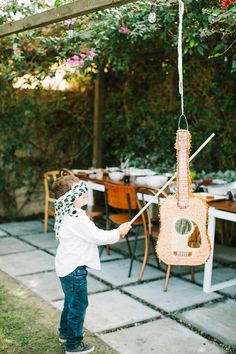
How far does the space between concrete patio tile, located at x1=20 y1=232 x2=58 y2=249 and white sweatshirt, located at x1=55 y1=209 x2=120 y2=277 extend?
8.62 ft

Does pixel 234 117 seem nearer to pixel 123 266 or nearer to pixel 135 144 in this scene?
pixel 135 144

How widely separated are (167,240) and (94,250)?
448mm

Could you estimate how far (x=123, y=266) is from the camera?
4.59 metres

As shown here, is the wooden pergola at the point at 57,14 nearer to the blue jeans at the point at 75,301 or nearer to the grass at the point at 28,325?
the blue jeans at the point at 75,301

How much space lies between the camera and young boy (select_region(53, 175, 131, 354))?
260cm

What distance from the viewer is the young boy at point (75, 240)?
2.60 m

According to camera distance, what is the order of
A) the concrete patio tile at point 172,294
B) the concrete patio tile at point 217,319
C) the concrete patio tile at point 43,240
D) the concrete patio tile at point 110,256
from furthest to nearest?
1. the concrete patio tile at point 43,240
2. the concrete patio tile at point 110,256
3. the concrete patio tile at point 172,294
4. the concrete patio tile at point 217,319

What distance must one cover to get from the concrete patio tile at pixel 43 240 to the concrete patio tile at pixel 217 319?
2172mm

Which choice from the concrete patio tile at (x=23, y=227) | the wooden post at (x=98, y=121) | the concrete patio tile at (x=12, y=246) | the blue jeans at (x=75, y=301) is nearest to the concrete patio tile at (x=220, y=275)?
the blue jeans at (x=75, y=301)

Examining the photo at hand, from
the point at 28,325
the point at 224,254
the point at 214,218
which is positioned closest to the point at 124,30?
the point at 214,218

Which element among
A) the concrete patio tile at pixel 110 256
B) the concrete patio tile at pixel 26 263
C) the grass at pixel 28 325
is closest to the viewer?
the grass at pixel 28 325

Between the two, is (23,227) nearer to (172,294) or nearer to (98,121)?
(98,121)

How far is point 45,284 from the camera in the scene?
13.2ft

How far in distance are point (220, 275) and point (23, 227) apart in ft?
9.21
